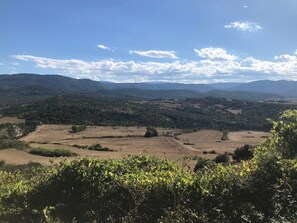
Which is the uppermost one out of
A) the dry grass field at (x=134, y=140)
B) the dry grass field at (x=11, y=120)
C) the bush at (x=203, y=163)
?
the bush at (x=203, y=163)

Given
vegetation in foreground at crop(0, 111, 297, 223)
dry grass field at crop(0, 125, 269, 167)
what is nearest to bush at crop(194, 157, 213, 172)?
vegetation in foreground at crop(0, 111, 297, 223)

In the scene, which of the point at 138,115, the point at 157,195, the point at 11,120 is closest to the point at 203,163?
the point at 157,195

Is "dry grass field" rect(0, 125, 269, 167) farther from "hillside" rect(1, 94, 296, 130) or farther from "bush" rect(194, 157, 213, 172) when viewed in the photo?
"bush" rect(194, 157, 213, 172)

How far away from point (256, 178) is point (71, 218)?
388 centimetres

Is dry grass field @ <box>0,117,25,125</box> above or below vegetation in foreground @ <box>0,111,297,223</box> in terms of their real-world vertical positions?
below

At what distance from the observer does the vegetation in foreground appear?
7159mm

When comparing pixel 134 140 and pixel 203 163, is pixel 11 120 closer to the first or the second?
pixel 134 140

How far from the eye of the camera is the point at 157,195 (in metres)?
7.63

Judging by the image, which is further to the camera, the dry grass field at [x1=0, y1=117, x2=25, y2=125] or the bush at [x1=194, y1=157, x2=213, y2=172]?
the dry grass field at [x1=0, y1=117, x2=25, y2=125]

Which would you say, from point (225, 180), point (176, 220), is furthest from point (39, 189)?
point (225, 180)

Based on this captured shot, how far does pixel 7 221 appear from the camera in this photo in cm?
755

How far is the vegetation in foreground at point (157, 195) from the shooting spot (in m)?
7.16

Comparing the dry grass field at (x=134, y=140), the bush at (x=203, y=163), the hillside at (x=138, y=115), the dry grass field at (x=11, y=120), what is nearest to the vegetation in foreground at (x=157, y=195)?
the bush at (x=203, y=163)

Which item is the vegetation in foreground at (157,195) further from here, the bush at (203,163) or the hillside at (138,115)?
the hillside at (138,115)
